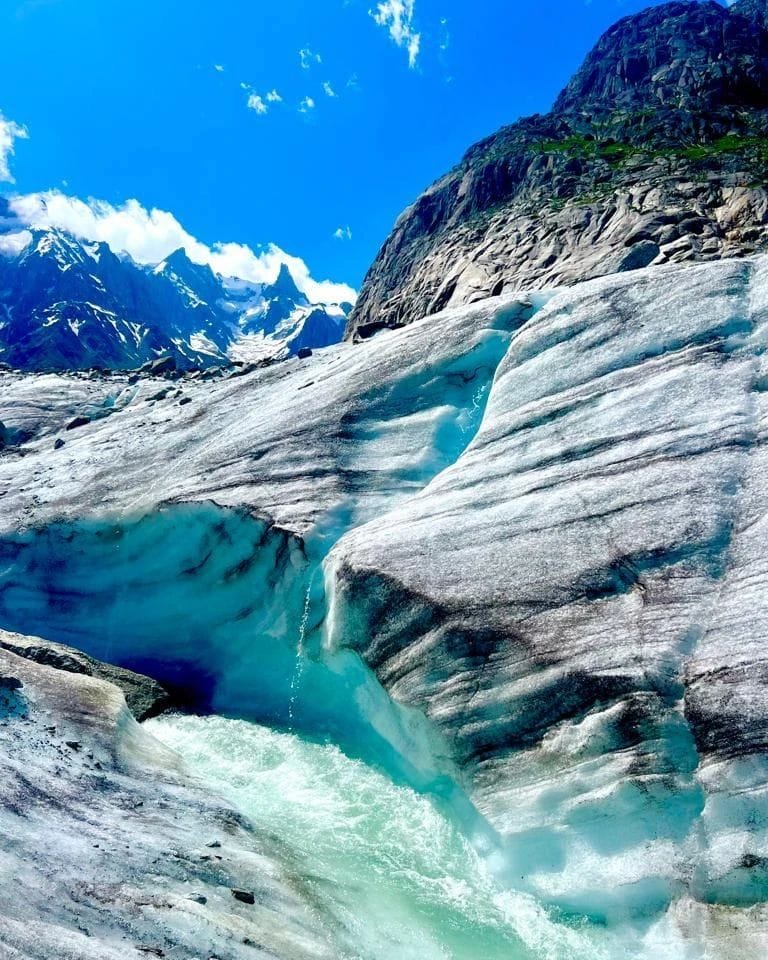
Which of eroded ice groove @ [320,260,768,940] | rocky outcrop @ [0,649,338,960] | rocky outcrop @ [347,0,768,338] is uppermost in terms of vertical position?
rocky outcrop @ [347,0,768,338]

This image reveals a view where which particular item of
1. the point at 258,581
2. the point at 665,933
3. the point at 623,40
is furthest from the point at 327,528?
the point at 623,40

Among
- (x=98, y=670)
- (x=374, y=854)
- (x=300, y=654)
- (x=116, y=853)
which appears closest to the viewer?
(x=116, y=853)

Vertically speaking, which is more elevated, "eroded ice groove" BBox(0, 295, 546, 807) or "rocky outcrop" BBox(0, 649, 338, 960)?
"eroded ice groove" BBox(0, 295, 546, 807)

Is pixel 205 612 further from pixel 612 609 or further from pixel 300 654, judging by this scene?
pixel 612 609

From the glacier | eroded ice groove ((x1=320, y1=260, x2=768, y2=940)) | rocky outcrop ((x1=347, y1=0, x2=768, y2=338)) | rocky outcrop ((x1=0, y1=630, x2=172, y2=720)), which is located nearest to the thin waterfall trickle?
the glacier

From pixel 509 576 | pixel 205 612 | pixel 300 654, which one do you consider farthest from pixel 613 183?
pixel 300 654

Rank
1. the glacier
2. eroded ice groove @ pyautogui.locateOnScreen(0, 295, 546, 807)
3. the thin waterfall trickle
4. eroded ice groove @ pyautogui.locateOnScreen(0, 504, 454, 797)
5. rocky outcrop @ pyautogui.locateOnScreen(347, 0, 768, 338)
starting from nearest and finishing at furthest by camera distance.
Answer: the glacier, eroded ice groove @ pyautogui.locateOnScreen(0, 504, 454, 797), the thin waterfall trickle, eroded ice groove @ pyautogui.locateOnScreen(0, 295, 546, 807), rocky outcrop @ pyautogui.locateOnScreen(347, 0, 768, 338)

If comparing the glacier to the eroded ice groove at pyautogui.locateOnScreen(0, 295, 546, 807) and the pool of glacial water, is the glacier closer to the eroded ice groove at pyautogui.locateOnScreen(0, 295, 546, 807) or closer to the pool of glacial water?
the eroded ice groove at pyautogui.locateOnScreen(0, 295, 546, 807)
